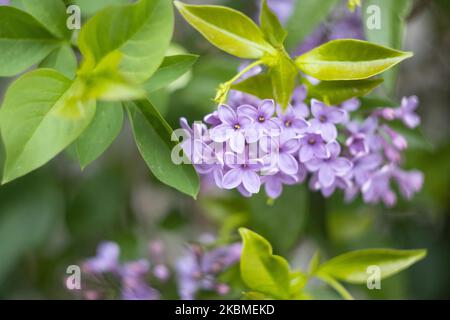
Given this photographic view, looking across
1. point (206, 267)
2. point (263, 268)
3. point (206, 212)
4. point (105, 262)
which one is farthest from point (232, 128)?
point (206, 212)

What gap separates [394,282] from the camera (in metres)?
1.43

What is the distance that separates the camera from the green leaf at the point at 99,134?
0.91 metres

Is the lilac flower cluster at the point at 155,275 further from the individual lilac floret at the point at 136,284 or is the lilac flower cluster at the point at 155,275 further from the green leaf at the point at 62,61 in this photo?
the green leaf at the point at 62,61

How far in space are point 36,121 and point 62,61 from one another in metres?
0.16

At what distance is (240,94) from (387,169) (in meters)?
0.28

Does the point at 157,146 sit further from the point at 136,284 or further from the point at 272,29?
the point at 136,284

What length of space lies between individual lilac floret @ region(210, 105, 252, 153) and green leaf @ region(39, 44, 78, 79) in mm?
226

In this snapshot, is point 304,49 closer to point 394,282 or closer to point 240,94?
point 240,94

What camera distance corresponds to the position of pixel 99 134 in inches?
36.1

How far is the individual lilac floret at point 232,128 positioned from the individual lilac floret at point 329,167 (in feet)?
0.45

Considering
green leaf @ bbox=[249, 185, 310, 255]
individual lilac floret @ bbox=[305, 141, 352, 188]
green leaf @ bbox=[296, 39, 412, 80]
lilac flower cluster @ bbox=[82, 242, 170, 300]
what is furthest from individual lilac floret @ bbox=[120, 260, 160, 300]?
green leaf @ bbox=[296, 39, 412, 80]

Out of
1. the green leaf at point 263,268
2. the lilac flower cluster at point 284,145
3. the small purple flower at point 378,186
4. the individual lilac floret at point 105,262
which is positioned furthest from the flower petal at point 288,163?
the individual lilac floret at point 105,262
